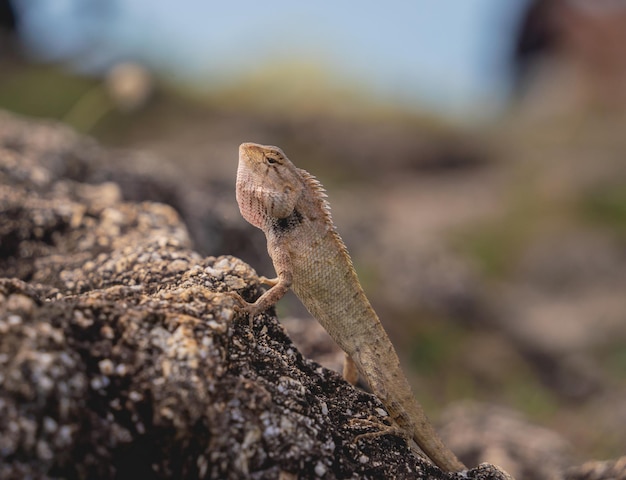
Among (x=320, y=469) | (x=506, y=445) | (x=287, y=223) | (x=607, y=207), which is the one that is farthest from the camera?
(x=607, y=207)

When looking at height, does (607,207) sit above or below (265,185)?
above

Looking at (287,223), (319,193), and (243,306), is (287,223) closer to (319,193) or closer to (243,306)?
(319,193)

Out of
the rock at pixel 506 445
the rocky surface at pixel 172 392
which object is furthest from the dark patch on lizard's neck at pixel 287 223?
the rock at pixel 506 445

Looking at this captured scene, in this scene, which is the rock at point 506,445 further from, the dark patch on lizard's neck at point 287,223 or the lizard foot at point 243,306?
the lizard foot at point 243,306

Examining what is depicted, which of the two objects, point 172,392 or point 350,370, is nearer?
point 172,392

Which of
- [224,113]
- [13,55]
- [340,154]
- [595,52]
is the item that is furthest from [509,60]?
[13,55]

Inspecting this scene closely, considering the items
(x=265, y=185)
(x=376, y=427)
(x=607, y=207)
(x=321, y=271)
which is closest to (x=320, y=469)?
(x=376, y=427)

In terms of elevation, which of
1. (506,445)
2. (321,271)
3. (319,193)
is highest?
(319,193)
